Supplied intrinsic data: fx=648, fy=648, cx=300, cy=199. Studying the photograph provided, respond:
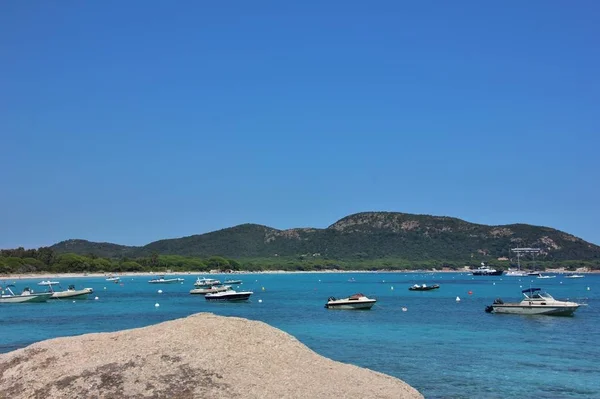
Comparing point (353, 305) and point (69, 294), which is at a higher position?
point (69, 294)

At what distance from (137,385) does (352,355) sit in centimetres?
2129

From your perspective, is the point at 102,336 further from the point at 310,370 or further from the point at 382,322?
the point at 382,322

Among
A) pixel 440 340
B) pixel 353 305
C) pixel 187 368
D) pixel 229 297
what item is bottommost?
pixel 440 340

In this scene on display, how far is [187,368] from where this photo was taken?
14.5 m

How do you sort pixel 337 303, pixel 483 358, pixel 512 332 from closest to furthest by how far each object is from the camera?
pixel 483 358, pixel 512 332, pixel 337 303

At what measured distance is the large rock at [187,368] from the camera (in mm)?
13828

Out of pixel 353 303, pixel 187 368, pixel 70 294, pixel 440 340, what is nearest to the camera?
pixel 187 368

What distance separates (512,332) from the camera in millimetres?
47219

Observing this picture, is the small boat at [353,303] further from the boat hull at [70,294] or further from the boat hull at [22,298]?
the boat hull at [70,294]

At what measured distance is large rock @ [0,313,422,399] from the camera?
544 inches

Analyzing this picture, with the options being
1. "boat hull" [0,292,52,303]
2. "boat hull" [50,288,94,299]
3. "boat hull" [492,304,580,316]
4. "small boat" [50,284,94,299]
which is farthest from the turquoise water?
"boat hull" [50,288,94,299]

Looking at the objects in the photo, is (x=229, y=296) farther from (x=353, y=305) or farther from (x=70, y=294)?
(x=70, y=294)

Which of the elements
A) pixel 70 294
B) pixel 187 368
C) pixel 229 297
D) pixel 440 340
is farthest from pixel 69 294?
pixel 187 368

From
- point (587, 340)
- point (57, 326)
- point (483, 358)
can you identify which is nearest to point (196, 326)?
point (483, 358)
